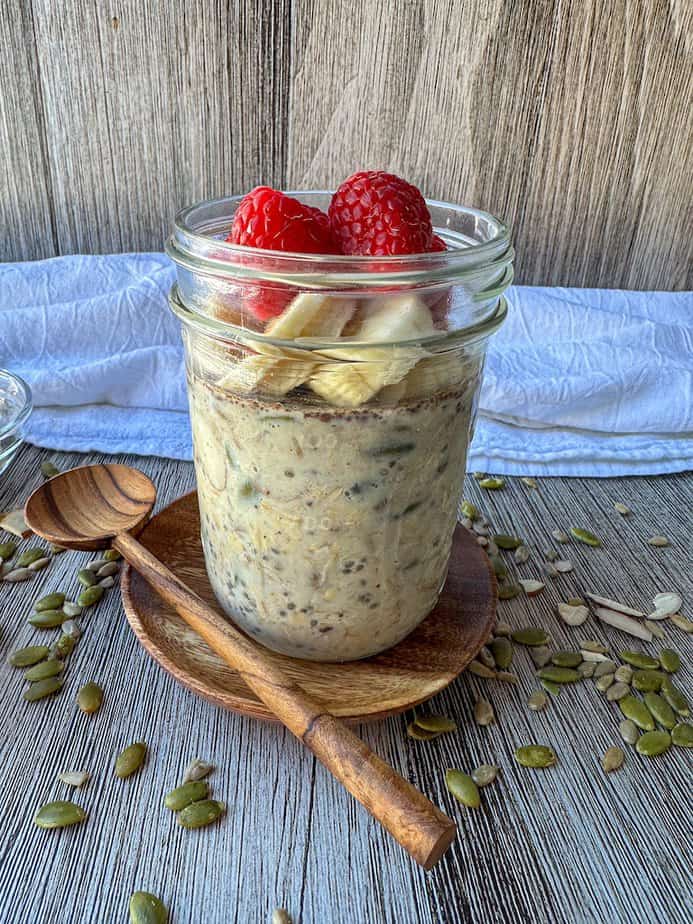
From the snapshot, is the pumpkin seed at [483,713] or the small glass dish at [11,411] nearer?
the pumpkin seed at [483,713]

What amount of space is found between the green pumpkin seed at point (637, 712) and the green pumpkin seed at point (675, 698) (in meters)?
0.03

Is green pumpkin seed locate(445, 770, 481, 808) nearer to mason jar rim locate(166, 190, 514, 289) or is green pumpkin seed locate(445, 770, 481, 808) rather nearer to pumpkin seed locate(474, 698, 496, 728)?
pumpkin seed locate(474, 698, 496, 728)

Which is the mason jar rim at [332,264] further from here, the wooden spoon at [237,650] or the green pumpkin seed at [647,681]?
the green pumpkin seed at [647,681]

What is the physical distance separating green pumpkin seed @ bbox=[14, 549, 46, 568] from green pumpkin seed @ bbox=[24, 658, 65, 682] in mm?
163

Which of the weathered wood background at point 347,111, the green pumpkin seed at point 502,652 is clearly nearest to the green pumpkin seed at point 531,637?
the green pumpkin seed at point 502,652

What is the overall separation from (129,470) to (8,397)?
0.89 ft

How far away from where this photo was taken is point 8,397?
0.98 m

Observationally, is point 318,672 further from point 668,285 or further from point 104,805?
point 668,285

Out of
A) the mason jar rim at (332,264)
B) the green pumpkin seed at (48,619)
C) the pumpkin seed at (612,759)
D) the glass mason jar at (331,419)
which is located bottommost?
the green pumpkin seed at (48,619)

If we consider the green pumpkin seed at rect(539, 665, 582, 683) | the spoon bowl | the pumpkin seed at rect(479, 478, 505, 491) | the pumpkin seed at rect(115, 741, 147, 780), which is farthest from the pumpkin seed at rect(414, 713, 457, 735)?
the pumpkin seed at rect(479, 478, 505, 491)

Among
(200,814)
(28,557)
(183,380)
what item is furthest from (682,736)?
(183,380)

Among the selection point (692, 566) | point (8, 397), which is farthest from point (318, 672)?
point (8, 397)

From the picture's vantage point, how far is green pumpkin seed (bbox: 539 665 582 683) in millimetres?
699

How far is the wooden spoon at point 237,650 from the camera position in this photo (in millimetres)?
450
